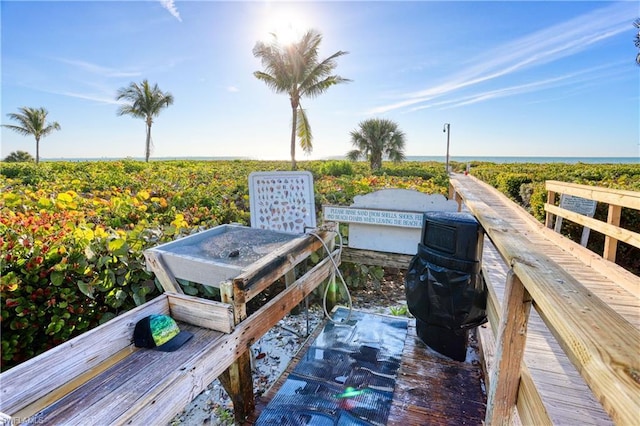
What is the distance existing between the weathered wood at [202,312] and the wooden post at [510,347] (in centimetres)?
126

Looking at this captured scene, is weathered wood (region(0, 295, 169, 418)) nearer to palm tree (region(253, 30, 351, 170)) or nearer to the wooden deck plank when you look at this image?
the wooden deck plank

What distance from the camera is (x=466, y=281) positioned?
80.4 inches

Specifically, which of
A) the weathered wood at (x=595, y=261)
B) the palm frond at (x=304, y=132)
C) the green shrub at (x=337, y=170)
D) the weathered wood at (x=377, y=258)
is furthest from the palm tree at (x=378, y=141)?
the weathered wood at (x=377, y=258)

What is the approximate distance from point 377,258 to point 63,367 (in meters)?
2.58

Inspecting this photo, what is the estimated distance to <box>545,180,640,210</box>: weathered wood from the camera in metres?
3.01

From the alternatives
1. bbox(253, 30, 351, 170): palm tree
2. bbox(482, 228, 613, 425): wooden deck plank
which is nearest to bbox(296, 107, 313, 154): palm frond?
bbox(253, 30, 351, 170): palm tree

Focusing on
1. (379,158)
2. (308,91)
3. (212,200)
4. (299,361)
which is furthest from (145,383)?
→ (379,158)

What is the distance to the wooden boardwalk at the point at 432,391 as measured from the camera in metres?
1.88

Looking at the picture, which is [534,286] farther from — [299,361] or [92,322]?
[92,322]

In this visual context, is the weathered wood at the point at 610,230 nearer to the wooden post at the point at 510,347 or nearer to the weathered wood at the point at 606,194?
the weathered wood at the point at 606,194

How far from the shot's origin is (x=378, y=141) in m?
21.9

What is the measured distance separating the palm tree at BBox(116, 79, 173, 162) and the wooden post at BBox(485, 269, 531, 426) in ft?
99.2

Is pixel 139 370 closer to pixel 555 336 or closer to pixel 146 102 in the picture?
pixel 555 336

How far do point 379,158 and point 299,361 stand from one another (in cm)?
2083
